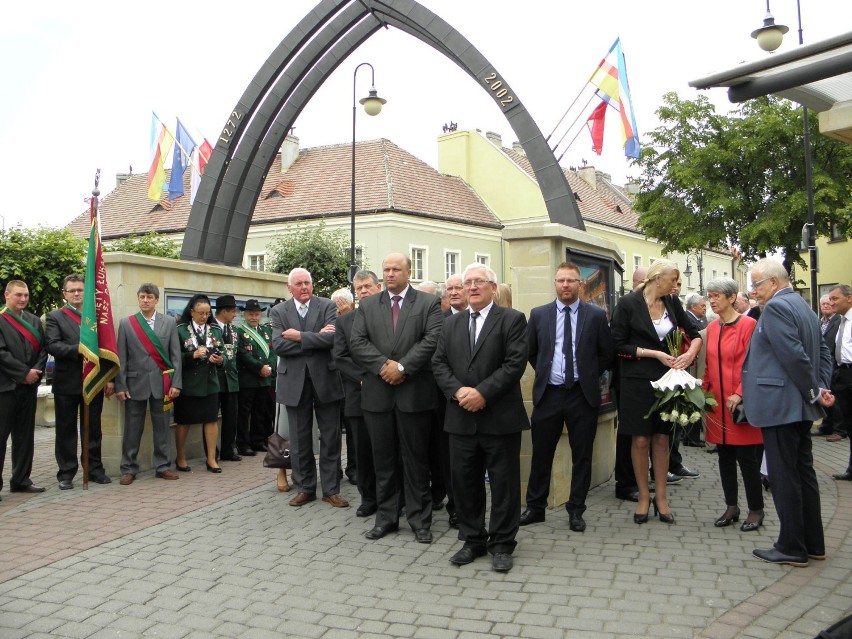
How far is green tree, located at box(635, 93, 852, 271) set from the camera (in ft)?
75.9

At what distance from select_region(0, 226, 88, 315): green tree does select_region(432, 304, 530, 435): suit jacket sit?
12776 mm

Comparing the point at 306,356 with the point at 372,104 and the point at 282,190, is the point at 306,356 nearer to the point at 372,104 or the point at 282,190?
the point at 372,104

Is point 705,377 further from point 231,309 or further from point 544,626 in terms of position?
point 231,309

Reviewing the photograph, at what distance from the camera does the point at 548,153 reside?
8.80 m

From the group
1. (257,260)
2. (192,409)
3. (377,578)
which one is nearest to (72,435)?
(192,409)

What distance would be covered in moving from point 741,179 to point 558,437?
70.0ft

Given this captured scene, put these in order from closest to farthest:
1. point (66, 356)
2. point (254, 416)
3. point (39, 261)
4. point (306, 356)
A: point (306, 356)
point (66, 356)
point (254, 416)
point (39, 261)

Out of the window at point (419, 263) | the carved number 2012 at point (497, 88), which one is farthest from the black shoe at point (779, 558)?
the window at point (419, 263)

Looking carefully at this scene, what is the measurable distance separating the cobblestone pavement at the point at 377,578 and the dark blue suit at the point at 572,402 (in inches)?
14.7

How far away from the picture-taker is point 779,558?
16.9 ft

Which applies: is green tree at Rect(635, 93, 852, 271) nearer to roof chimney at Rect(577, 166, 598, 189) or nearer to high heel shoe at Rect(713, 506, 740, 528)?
high heel shoe at Rect(713, 506, 740, 528)

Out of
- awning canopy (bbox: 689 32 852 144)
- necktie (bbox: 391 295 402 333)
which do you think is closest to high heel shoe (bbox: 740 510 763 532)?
necktie (bbox: 391 295 402 333)

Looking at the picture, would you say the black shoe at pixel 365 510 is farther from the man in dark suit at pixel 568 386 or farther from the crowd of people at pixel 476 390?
the man in dark suit at pixel 568 386

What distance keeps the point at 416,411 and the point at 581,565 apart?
1.69 metres
